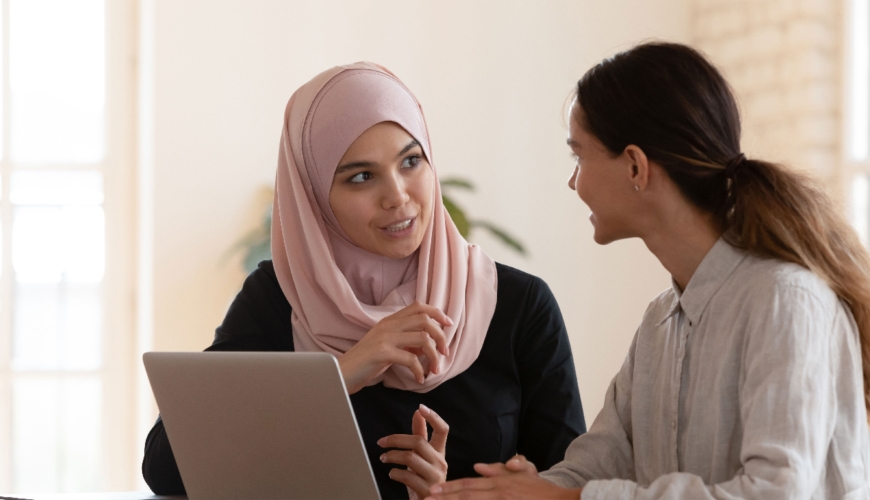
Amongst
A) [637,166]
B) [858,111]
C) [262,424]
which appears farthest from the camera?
[858,111]

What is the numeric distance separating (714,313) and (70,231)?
3.27m

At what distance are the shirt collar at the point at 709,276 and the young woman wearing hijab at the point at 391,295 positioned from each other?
45 centimetres

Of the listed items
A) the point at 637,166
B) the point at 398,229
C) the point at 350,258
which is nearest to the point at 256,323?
the point at 350,258

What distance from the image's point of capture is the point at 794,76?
3684mm

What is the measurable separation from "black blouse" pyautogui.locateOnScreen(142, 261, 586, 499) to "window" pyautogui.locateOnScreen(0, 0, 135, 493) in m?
2.35

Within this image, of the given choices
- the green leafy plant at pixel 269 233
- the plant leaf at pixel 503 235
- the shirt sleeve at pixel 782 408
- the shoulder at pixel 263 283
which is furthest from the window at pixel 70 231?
the shirt sleeve at pixel 782 408

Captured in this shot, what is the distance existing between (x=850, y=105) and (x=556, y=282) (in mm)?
1442

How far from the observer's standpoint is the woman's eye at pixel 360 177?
1652mm

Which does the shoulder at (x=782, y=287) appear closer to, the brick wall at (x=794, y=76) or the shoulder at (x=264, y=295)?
the shoulder at (x=264, y=295)

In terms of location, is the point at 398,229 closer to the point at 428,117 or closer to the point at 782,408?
the point at 782,408

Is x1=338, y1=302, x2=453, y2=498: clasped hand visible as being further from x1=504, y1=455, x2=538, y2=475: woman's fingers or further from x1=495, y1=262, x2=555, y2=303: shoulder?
x1=495, y1=262, x2=555, y2=303: shoulder

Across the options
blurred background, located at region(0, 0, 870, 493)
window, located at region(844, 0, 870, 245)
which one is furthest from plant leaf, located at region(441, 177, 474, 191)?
window, located at region(844, 0, 870, 245)

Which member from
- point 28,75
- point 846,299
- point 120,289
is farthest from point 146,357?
point 28,75

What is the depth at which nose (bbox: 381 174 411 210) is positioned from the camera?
→ 159 cm
